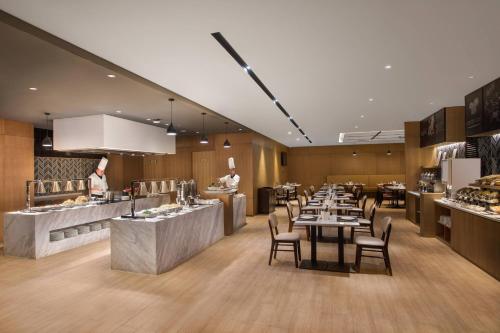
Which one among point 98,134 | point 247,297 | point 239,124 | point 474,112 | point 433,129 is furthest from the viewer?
point 239,124

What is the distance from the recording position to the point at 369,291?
3.76 metres

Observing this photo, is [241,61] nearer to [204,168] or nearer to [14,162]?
[14,162]

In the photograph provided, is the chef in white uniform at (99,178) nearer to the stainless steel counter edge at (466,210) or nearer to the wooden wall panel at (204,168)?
the wooden wall panel at (204,168)

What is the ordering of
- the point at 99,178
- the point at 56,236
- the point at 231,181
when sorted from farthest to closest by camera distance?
the point at 231,181 → the point at 99,178 → the point at 56,236

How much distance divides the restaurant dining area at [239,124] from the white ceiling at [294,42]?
0.09ft

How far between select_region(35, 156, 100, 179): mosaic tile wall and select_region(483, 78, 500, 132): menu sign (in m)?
11.8

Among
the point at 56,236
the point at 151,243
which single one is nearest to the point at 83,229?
the point at 56,236

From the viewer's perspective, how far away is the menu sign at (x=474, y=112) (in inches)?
213

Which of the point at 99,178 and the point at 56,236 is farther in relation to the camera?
the point at 99,178

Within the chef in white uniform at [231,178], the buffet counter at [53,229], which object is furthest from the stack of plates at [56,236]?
the chef in white uniform at [231,178]

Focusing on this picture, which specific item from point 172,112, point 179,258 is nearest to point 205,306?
point 179,258

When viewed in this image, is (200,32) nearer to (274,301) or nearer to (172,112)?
(274,301)

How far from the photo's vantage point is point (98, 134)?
21.8 feet

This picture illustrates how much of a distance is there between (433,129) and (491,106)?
257cm
